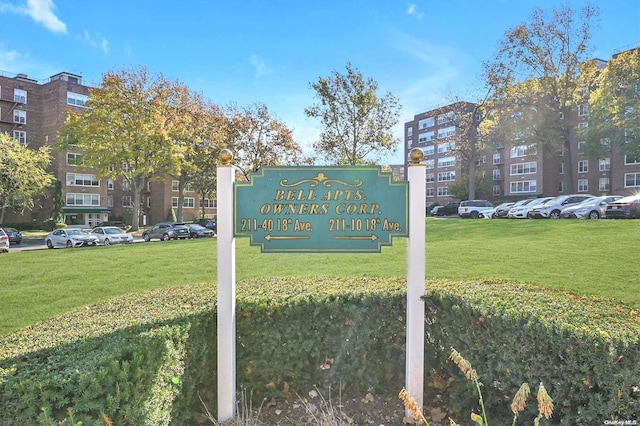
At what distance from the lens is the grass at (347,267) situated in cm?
701

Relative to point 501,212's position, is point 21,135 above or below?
above

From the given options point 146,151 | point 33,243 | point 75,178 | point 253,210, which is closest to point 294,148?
point 146,151

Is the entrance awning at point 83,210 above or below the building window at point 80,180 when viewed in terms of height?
below

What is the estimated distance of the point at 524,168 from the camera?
192 feet

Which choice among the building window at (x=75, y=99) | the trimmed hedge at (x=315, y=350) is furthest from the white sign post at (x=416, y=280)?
the building window at (x=75, y=99)

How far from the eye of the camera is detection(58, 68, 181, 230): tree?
32094mm

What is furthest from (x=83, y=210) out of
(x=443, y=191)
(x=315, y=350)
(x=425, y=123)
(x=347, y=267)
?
(x=425, y=123)

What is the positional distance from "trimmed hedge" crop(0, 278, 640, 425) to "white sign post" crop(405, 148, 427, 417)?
0.17 m

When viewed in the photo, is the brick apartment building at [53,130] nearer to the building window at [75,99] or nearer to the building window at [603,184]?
the building window at [75,99]

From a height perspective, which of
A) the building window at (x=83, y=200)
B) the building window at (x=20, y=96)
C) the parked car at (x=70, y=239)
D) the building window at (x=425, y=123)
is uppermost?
the building window at (x=425, y=123)

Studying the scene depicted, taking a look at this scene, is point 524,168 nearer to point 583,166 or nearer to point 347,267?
point 583,166

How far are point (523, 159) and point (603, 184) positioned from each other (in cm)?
1036

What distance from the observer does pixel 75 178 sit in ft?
162

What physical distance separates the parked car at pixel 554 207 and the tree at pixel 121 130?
26.4 meters
